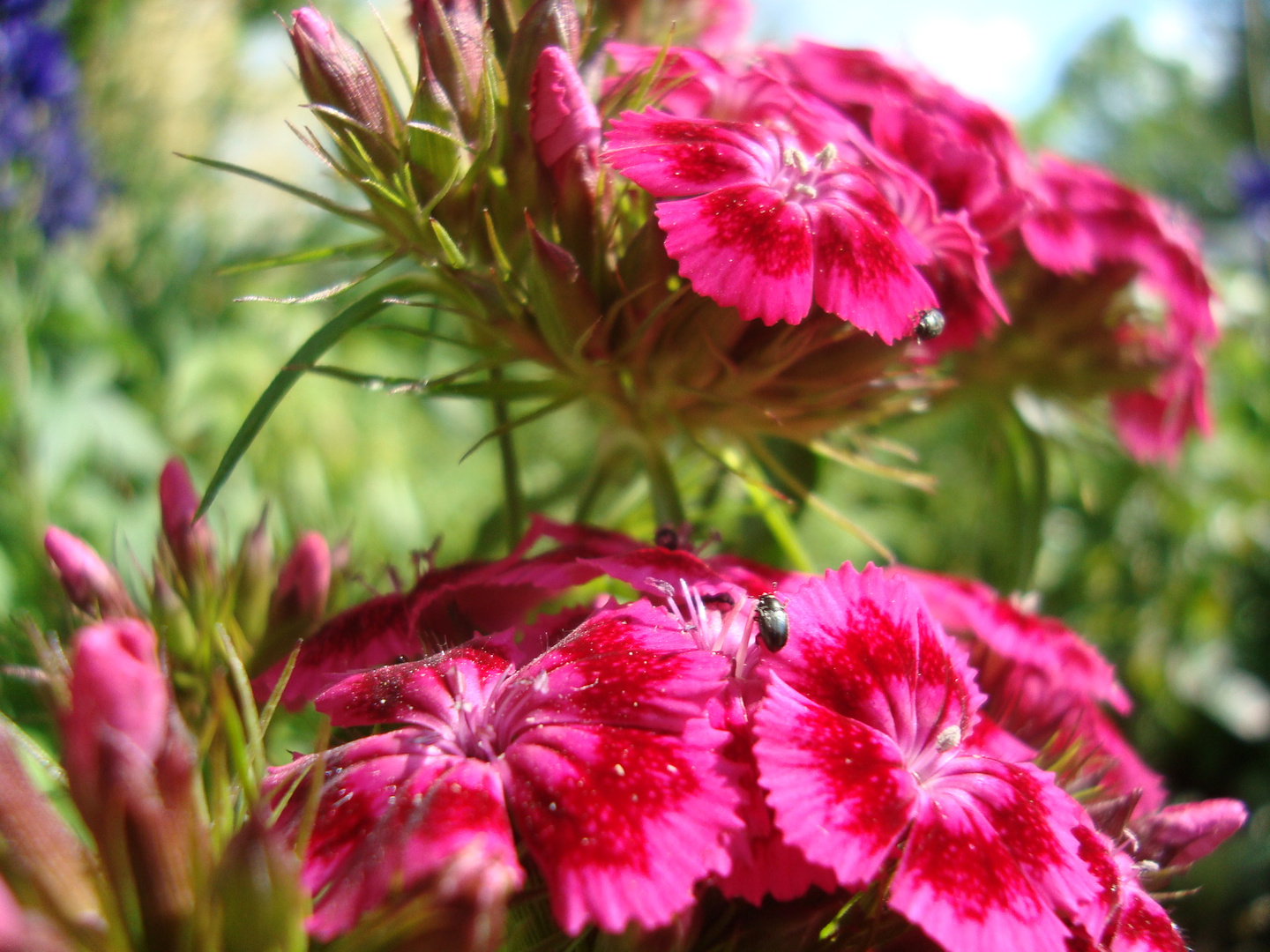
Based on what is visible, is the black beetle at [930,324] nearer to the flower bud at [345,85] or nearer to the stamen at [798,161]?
the stamen at [798,161]

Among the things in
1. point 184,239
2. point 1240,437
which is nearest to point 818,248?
point 184,239

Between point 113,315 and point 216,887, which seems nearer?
point 216,887

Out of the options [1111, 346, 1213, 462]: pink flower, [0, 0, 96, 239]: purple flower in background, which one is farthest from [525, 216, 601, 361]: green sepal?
[0, 0, 96, 239]: purple flower in background

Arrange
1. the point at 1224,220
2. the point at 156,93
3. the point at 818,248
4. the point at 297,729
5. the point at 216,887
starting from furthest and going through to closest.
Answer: the point at 1224,220 → the point at 156,93 → the point at 297,729 → the point at 818,248 → the point at 216,887

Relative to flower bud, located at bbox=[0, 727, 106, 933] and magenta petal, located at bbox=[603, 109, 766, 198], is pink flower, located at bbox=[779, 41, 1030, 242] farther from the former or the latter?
flower bud, located at bbox=[0, 727, 106, 933]

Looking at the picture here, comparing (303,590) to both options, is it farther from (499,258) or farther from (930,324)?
(930,324)

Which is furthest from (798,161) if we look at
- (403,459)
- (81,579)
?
(403,459)

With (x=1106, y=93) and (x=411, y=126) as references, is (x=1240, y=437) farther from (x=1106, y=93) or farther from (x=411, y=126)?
(x=1106, y=93)
